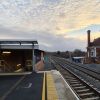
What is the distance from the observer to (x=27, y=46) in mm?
31875

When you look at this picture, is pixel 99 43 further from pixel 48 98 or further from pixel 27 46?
pixel 48 98

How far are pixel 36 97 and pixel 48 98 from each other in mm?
621

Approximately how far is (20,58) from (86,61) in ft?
77.8

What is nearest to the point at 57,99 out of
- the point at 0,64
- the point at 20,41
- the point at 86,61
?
the point at 20,41

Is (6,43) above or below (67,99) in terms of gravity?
above

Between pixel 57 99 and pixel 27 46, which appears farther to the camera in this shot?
pixel 27 46

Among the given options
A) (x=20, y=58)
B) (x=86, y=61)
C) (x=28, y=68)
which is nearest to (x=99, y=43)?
(x=86, y=61)

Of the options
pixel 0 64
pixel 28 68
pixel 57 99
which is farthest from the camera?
pixel 0 64

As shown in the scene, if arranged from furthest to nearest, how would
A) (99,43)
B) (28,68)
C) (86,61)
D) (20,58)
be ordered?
(99,43), (86,61), (20,58), (28,68)

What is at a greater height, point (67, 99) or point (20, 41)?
point (20, 41)

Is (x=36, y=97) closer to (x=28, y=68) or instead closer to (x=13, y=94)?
(x=13, y=94)

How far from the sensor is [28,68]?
Result: 1359 inches

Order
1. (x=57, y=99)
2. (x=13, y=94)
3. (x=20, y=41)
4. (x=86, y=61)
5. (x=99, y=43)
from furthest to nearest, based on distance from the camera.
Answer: (x=99, y=43) < (x=86, y=61) < (x=20, y=41) < (x=13, y=94) < (x=57, y=99)

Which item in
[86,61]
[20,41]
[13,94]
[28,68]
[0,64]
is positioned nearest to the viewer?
[13,94]
